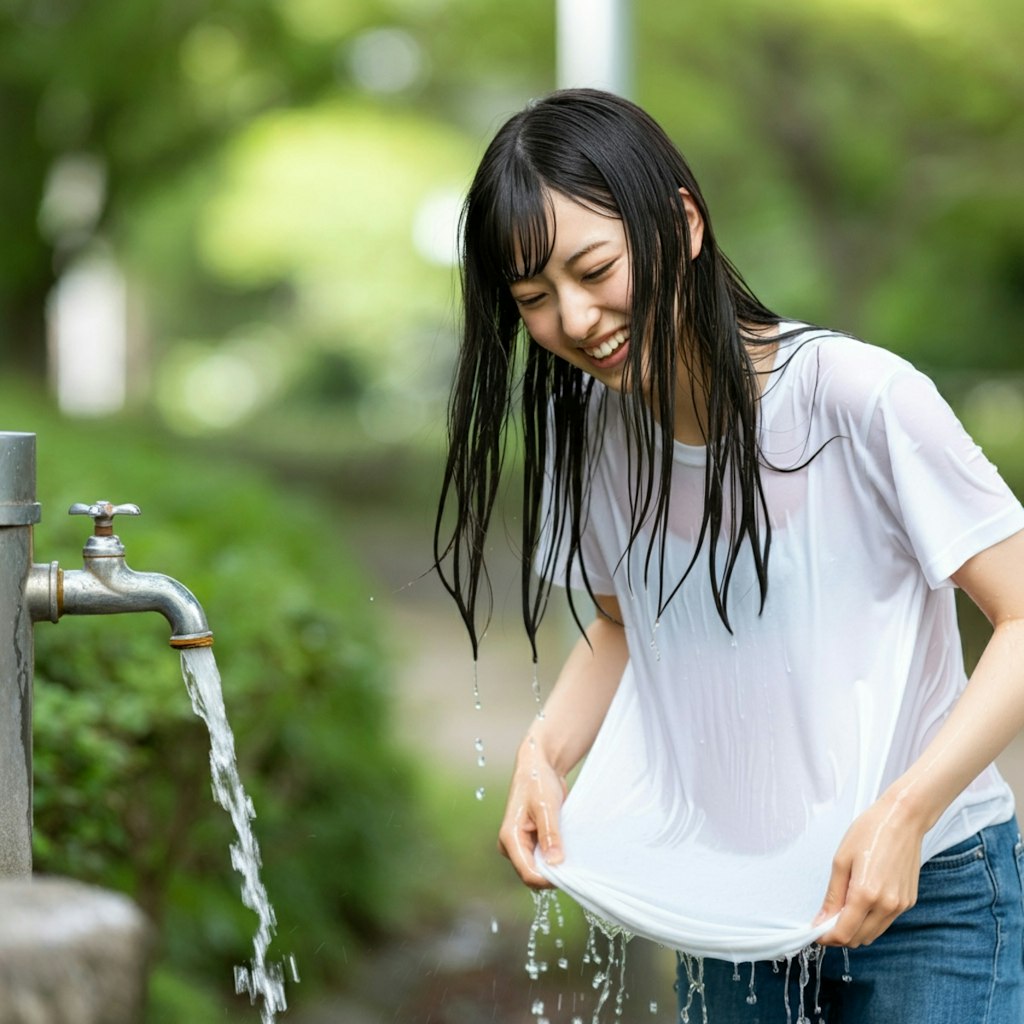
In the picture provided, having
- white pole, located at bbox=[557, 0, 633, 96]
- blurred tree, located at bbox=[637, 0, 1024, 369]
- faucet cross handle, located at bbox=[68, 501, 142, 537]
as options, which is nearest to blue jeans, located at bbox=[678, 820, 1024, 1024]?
faucet cross handle, located at bbox=[68, 501, 142, 537]

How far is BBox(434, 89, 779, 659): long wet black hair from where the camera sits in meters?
1.66

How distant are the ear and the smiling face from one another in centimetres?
9

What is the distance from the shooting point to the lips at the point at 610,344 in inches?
66.0

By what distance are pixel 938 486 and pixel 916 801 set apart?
0.31 metres

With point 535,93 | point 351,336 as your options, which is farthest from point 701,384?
point 351,336

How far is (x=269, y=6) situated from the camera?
11602mm

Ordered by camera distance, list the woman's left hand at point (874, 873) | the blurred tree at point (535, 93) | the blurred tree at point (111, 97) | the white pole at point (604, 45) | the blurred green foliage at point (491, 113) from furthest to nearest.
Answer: the blurred tree at point (111, 97)
the blurred green foliage at point (491, 113)
the blurred tree at point (535, 93)
the white pole at point (604, 45)
the woman's left hand at point (874, 873)

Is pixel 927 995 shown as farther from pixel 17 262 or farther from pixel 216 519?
pixel 17 262

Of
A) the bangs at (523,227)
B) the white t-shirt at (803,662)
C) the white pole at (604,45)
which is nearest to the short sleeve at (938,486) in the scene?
the white t-shirt at (803,662)

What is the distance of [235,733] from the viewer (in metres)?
3.13

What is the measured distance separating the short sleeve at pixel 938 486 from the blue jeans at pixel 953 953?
13.0 inches

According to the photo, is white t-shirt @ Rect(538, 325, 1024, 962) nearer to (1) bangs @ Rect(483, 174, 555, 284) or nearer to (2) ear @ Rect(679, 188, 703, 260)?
(2) ear @ Rect(679, 188, 703, 260)

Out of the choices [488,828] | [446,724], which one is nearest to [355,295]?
[446,724]

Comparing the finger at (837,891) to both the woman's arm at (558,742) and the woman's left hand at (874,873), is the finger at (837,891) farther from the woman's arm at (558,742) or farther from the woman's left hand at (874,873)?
the woman's arm at (558,742)
